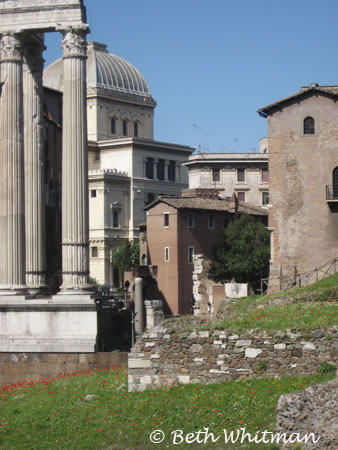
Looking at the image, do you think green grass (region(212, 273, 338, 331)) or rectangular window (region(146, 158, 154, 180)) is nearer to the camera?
green grass (region(212, 273, 338, 331))

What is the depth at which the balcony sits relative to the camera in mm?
41406

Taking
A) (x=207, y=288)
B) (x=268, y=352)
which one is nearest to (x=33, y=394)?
(x=268, y=352)

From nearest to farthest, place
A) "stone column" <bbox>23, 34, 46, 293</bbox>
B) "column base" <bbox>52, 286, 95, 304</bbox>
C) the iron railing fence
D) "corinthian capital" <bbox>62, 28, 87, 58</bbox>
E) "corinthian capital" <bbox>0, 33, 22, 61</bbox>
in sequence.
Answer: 1. "column base" <bbox>52, 286, 95, 304</bbox>
2. "corinthian capital" <bbox>62, 28, 87, 58</bbox>
3. "corinthian capital" <bbox>0, 33, 22, 61</bbox>
4. "stone column" <bbox>23, 34, 46, 293</bbox>
5. the iron railing fence

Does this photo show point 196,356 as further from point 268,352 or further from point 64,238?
point 64,238

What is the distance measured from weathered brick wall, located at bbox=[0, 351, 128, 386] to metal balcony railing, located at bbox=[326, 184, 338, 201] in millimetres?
18164

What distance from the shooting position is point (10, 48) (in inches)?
1137

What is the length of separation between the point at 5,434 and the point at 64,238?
11.1 meters

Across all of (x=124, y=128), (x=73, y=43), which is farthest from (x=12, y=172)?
(x=124, y=128)

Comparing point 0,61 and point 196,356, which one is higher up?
point 0,61

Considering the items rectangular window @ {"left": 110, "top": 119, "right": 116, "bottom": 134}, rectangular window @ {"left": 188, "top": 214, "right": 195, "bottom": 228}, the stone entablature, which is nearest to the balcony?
the stone entablature

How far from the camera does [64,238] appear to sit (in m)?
28.0

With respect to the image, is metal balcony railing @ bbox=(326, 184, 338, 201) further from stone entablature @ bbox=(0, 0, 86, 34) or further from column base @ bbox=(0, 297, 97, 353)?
column base @ bbox=(0, 297, 97, 353)

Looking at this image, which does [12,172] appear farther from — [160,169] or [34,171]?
[160,169]

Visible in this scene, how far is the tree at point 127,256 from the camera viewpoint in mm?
82069
